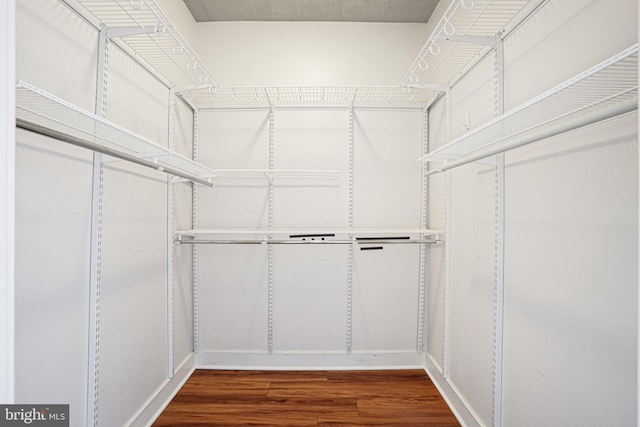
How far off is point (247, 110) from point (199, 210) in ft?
2.65

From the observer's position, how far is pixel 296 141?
230cm

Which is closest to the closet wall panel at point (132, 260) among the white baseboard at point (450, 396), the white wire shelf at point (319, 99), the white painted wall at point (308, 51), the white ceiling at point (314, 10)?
the white wire shelf at point (319, 99)

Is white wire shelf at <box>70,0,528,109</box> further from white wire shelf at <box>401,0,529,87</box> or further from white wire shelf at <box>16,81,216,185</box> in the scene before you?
white wire shelf at <box>16,81,216,185</box>

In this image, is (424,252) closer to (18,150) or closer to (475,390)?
(475,390)

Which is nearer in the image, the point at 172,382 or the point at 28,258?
the point at 28,258

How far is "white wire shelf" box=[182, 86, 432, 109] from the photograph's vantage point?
7.35 feet

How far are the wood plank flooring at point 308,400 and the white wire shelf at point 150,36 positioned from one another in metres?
1.88

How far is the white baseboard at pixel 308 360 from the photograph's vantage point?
228 cm

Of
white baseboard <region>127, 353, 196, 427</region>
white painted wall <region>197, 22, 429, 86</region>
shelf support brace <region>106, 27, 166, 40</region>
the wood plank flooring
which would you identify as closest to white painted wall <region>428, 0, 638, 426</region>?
the wood plank flooring

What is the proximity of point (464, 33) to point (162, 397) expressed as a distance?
8.08 ft

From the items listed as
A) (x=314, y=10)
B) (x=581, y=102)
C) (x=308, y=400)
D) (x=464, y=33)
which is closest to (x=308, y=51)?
(x=314, y=10)

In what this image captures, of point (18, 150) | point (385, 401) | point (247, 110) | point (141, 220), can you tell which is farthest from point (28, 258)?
point (385, 401)

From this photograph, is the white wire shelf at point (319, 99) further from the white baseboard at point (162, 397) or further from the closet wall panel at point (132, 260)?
the white baseboard at point (162, 397)

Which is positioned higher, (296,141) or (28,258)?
(296,141)
